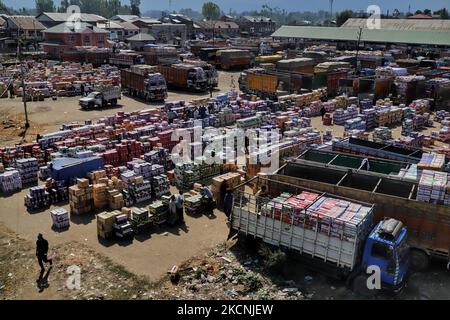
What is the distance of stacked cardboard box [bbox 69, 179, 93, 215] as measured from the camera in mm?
16453

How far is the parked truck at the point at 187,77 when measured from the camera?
4372cm

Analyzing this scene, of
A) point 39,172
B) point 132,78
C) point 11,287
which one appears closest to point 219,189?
point 11,287

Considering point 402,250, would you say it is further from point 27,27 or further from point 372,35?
point 27,27

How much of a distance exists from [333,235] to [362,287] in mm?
1627

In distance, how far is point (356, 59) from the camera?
57438 millimetres

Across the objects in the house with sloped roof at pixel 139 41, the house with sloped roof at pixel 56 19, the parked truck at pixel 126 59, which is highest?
the house with sloped roof at pixel 56 19

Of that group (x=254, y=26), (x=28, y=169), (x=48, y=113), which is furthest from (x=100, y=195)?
(x=254, y=26)

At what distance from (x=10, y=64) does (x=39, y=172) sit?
161 feet

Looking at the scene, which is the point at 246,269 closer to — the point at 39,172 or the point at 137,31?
the point at 39,172

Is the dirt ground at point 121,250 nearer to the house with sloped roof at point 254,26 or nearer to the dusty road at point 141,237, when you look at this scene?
the dusty road at point 141,237

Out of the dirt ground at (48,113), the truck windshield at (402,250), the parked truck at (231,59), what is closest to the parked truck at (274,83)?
the dirt ground at (48,113)

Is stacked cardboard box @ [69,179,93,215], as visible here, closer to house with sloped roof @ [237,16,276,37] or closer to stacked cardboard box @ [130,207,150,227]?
stacked cardboard box @ [130,207,150,227]

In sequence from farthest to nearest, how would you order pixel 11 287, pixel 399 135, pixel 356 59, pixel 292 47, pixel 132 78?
pixel 292 47, pixel 356 59, pixel 132 78, pixel 399 135, pixel 11 287

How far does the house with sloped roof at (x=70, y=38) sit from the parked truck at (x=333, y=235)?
6671 centimetres
